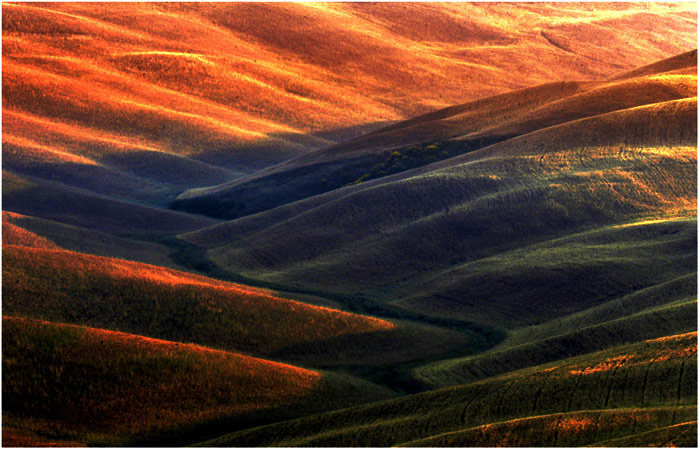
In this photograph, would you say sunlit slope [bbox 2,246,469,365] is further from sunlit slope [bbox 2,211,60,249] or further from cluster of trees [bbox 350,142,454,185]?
cluster of trees [bbox 350,142,454,185]

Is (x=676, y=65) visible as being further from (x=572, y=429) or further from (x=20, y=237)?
(x=572, y=429)

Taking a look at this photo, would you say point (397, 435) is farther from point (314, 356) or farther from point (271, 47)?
point (271, 47)

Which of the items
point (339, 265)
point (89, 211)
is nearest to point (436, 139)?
point (339, 265)

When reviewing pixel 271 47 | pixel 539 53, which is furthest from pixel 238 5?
pixel 539 53

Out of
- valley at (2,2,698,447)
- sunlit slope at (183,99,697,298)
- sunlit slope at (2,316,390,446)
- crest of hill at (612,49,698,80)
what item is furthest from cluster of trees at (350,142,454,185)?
sunlit slope at (2,316,390,446)

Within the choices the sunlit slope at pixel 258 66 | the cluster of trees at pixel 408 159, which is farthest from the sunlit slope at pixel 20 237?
the sunlit slope at pixel 258 66
